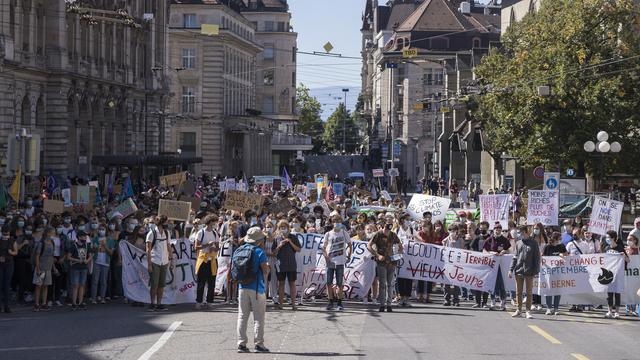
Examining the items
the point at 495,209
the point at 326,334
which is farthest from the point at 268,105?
the point at 326,334

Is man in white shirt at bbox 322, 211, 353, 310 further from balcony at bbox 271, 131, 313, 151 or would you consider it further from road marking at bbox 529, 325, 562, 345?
balcony at bbox 271, 131, 313, 151

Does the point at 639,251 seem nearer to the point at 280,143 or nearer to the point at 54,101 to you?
the point at 54,101

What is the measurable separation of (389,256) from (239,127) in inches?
3270

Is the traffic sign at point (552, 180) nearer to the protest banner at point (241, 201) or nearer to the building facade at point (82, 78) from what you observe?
the protest banner at point (241, 201)

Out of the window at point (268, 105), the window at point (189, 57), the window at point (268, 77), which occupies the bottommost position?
the window at point (268, 105)

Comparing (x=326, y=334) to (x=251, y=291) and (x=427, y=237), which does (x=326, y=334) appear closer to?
(x=251, y=291)

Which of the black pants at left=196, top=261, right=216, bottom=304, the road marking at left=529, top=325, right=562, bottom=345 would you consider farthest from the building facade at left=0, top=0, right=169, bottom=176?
the road marking at left=529, top=325, right=562, bottom=345

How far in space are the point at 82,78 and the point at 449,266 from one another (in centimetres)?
4001

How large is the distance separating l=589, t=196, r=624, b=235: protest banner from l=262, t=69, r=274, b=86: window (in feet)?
378

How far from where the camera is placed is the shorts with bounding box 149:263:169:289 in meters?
22.6

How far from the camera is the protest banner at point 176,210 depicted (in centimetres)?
2764

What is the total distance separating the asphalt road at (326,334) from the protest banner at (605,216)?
272 cm

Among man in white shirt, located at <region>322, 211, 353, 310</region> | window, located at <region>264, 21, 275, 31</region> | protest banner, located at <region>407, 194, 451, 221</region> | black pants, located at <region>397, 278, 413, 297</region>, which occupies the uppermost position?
window, located at <region>264, 21, 275, 31</region>

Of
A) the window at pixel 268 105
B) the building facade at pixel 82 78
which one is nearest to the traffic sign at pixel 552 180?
the building facade at pixel 82 78
